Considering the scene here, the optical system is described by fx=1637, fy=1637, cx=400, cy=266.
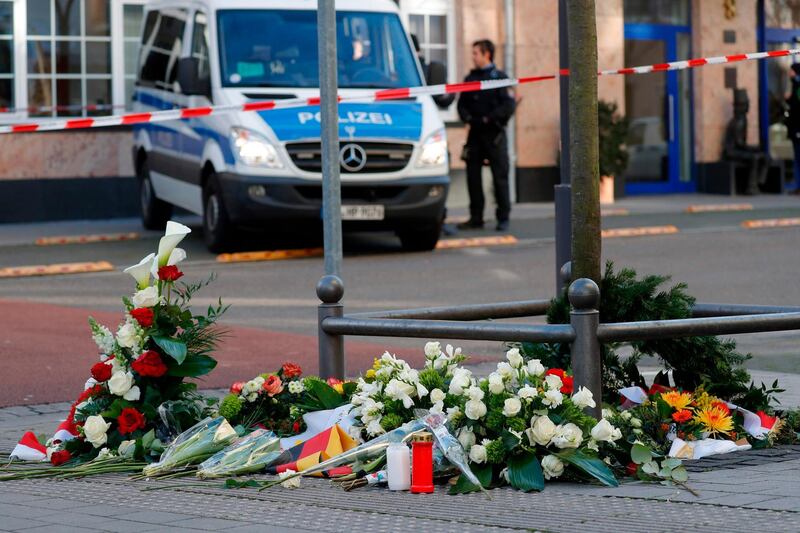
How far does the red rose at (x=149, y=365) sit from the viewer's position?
6215 millimetres

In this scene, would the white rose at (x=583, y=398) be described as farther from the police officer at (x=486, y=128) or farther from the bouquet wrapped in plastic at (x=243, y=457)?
the police officer at (x=486, y=128)

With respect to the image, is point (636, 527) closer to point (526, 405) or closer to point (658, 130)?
point (526, 405)

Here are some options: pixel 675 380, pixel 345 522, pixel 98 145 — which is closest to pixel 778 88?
pixel 98 145

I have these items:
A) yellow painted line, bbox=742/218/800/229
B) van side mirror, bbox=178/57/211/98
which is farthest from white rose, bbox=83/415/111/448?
yellow painted line, bbox=742/218/800/229

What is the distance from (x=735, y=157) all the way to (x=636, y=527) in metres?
21.7

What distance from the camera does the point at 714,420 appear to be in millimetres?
6141

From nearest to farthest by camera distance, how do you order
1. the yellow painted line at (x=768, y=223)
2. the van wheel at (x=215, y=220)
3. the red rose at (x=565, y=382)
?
the red rose at (x=565, y=382)
the van wheel at (x=215, y=220)
the yellow painted line at (x=768, y=223)

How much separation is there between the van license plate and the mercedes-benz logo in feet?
1.13

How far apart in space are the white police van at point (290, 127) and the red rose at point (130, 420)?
333 inches

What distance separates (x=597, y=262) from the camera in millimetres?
6559

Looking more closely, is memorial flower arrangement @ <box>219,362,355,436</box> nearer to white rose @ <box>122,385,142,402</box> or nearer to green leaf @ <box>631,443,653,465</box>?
white rose @ <box>122,385,142,402</box>

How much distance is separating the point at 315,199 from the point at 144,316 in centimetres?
863

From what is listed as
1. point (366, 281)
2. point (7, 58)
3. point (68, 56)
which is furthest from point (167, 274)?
point (68, 56)

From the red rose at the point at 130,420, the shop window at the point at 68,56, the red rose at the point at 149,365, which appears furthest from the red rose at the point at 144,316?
the shop window at the point at 68,56
